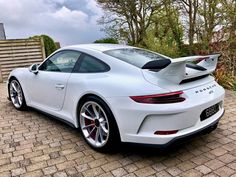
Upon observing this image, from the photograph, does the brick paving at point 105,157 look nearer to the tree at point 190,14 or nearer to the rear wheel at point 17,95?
the rear wheel at point 17,95

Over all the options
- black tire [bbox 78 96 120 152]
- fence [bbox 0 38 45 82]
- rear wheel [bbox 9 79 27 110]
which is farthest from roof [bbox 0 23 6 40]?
black tire [bbox 78 96 120 152]

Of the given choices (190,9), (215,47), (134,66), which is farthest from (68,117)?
(190,9)

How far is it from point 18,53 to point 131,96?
8825 mm

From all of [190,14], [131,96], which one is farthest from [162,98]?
[190,14]

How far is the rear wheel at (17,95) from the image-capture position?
188 inches

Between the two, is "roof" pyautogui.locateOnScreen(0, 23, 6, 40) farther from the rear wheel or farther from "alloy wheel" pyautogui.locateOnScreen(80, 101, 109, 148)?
"alloy wheel" pyautogui.locateOnScreen(80, 101, 109, 148)

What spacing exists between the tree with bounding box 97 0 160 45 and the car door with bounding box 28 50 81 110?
9.30 m

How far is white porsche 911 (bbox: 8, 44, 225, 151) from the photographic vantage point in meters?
2.54

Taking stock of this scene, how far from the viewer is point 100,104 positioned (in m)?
2.90

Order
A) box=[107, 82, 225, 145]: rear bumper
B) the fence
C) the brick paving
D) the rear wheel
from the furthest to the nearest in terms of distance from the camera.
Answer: the fence → the rear wheel → the brick paving → box=[107, 82, 225, 145]: rear bumper

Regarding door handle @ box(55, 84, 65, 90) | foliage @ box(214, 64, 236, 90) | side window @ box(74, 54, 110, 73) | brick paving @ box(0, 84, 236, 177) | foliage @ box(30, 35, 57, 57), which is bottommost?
brick paving @ box(0, 84, 236, 177)

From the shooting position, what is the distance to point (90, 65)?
326 centimetres

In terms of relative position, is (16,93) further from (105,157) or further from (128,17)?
(128,17)

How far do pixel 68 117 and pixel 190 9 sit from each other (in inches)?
354
